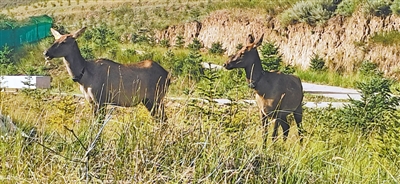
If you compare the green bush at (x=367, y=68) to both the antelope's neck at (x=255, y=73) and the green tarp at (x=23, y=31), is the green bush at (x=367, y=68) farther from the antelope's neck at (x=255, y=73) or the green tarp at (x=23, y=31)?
the green tarp at (x=23, y=31)

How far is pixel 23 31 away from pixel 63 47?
75.3 feet

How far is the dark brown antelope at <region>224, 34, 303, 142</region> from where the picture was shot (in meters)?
10.0

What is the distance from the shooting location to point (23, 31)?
32312 mm

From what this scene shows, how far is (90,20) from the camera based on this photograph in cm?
→ 4622

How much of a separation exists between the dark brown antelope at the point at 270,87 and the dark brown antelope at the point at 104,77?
51.5 inches

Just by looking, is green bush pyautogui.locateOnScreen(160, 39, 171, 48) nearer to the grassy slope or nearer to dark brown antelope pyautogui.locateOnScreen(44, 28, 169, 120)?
dark brown antelope pyautogui.locateOnScreen(44, 28, 169, 120)

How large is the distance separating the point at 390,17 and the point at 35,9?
38355 mm

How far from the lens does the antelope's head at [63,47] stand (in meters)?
10.3

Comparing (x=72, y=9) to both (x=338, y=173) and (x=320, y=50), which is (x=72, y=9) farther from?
(x=338, y=173)

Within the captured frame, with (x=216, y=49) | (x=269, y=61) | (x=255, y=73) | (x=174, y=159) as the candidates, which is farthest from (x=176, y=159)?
(x=216, y=49)

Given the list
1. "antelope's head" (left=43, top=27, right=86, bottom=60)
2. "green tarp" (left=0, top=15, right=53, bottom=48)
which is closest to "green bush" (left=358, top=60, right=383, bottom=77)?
"antelope's head" (left=43, top=27, right=86, bottom=60)

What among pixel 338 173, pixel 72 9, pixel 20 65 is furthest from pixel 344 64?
pixel 72 9

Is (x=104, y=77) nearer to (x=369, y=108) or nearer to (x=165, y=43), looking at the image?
(x=369, y=108)

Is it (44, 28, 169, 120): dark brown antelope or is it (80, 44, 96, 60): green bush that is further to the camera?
(80, 44, 96, 60): green bush
